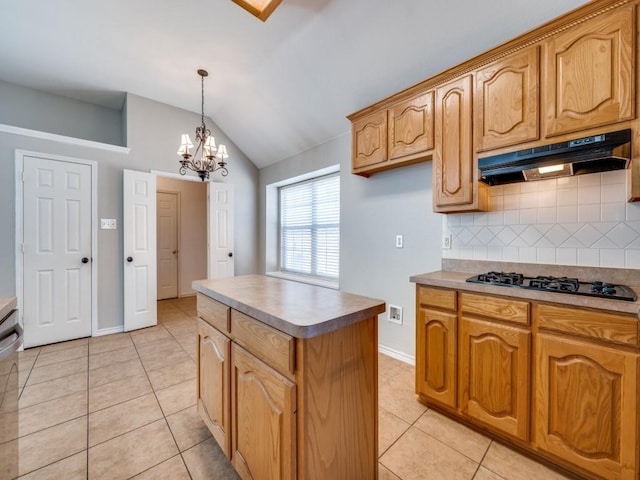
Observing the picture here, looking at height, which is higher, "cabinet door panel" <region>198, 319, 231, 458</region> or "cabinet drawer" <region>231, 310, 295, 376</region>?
"cabinet drawer" <region>231, 310, 295, 376</region>

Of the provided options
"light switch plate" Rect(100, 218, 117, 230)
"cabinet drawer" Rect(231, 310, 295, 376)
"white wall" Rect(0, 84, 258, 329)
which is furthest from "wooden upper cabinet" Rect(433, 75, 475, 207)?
"light switch plate" Rect(100, 218, 117, 230)

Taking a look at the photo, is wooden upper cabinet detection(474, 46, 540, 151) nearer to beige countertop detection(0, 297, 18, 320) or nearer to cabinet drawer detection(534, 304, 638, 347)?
cabinet drawer detection(534, 304, 638, 347)

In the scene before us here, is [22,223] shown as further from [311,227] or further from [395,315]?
[395,315]

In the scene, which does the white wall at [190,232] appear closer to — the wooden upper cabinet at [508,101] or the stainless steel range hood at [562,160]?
the wooden upper cabinet at [508,101]

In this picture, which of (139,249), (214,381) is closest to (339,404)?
(214,381)

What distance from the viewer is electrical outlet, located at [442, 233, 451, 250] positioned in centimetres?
225

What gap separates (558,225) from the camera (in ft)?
5.77

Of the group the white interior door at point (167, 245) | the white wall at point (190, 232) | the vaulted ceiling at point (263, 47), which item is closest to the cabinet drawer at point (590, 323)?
the vaulted ceiling at point (263, 47)

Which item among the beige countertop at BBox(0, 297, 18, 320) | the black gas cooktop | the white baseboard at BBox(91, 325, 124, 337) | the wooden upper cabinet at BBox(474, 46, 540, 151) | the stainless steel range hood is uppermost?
the wooden upper cabinet at BBox(474, 46, 540, 151)

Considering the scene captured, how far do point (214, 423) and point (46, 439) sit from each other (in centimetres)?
110

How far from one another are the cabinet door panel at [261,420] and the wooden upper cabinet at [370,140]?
77.7 inches

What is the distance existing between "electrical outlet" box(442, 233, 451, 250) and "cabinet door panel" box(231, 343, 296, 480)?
1809 mm

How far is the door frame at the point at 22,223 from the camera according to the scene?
287 centimetres

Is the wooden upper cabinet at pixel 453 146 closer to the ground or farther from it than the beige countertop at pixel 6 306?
farther from it
